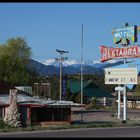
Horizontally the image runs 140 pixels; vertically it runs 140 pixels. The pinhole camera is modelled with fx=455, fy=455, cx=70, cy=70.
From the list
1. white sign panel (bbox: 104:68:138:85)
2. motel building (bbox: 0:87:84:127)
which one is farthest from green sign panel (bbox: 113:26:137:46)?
motel building (bbox: 0:87:84:127)

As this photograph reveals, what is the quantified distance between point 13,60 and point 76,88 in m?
28.8

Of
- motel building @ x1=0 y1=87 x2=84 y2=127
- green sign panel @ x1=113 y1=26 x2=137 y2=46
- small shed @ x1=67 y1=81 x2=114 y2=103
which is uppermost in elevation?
green sign panel @ x1=113 y1=26 x2=137 y2=46

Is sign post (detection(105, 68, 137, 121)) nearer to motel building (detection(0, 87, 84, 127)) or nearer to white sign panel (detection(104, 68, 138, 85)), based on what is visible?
white sign panel (detection(104, 68, 138, 85))

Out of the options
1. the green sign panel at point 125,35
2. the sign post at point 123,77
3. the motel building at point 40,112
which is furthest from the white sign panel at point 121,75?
the motel building at point 40,112

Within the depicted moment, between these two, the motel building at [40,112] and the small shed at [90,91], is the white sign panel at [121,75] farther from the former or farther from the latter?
the small shed at [90,91]

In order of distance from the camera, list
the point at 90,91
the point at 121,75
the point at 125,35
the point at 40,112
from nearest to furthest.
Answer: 1. the point at 40,112
2. the point at 125,35
3. the point at 121,75
4. the point at 90,91

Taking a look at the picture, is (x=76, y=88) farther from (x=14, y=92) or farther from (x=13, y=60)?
(x=14, y=92)

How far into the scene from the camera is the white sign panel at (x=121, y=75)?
46.8 metres

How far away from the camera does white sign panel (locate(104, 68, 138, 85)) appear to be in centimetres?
4681

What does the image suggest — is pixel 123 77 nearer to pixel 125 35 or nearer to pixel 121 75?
pixel 121 75

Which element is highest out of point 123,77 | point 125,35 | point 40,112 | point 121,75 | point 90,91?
point 125,35

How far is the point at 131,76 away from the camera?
155 ft

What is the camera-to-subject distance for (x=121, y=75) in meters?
48.0

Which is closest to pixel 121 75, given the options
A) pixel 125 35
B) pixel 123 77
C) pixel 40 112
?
pixel 123 77
